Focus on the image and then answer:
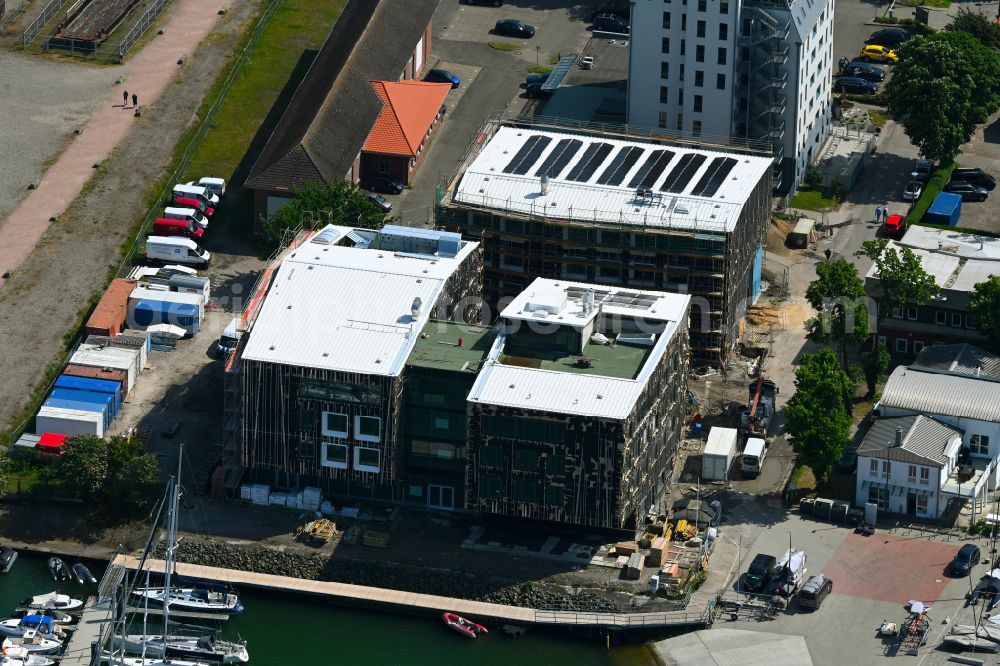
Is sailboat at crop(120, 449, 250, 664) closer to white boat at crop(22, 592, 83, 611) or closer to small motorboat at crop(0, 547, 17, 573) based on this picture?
white boat at crop(22, 592, 83, 611)

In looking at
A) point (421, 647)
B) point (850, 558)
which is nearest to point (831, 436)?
point (850, 558)

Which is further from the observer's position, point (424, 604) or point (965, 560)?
point (965, 560)

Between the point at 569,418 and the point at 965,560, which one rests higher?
the point at 569,418

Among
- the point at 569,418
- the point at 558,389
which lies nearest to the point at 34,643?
the point at 569,418

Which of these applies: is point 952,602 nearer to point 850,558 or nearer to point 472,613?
point 850,558

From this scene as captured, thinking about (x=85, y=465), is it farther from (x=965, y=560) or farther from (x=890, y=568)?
(x=965, y=560)

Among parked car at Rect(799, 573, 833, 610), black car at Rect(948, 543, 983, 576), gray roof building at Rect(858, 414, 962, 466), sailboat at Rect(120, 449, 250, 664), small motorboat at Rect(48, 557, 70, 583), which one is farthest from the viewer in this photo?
gray roof building at Rect(858, 414, 962, 466)

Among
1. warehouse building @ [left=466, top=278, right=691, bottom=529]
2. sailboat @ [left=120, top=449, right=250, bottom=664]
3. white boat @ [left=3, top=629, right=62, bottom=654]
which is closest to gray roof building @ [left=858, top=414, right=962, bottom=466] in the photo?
warehouse building @ [left=466, top=278, right=691, bottom=529]
